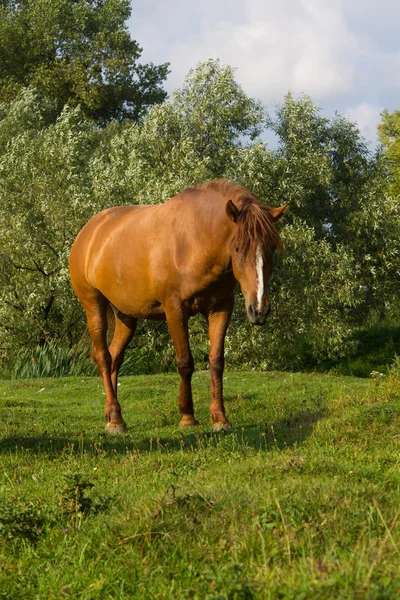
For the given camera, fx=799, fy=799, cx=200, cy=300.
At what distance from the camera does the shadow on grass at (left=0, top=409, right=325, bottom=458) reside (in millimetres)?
7547

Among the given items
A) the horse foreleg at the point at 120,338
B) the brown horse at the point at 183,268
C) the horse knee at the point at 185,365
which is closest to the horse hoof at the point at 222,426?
the brown horse at the point at 183,268

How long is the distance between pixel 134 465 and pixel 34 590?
2822 millimetres

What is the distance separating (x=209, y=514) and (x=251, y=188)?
14750 millimetres

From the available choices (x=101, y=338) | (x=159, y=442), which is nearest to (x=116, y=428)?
(x=101, y=338)

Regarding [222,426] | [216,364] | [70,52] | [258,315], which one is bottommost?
[222,426]

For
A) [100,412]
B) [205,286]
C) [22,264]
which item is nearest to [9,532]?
[205,286]

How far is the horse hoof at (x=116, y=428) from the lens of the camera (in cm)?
982

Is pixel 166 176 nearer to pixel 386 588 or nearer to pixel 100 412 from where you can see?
pixel 100 412

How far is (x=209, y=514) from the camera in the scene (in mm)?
4414

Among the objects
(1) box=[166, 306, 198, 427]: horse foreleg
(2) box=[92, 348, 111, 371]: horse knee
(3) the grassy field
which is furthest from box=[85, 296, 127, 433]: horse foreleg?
(3) the grassy field

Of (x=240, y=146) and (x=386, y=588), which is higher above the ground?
(x=240, y=146)

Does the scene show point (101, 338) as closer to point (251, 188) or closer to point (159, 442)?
point (159, 442)

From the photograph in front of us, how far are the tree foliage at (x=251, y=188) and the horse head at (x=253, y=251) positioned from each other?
9.71m

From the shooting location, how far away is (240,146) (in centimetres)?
1977
